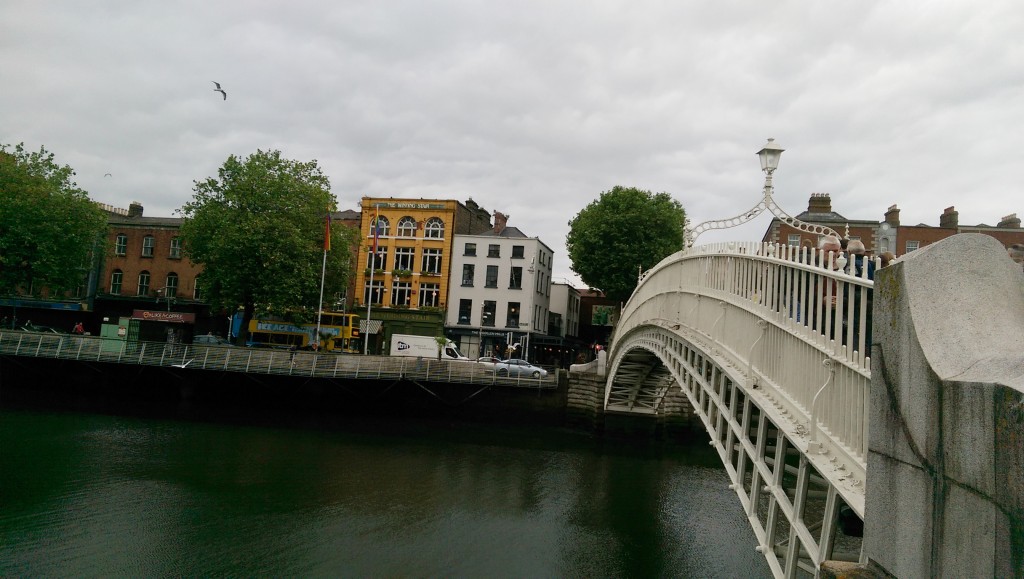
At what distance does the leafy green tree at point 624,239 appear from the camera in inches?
1710

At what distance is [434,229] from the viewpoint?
48281 millimetres

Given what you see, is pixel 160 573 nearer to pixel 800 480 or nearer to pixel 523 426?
pixel 800 480

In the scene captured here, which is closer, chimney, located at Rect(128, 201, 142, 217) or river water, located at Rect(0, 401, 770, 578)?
river water, located at Rect(0, 401, 770, 578)

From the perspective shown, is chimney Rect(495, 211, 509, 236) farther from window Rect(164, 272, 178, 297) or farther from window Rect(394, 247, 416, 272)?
window Rect(164, 272, 178, 297)

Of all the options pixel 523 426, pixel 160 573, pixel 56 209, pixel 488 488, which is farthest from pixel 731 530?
pixel 56 209

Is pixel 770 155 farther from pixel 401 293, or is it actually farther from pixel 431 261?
pixel 401 293

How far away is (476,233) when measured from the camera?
52531 millimetres

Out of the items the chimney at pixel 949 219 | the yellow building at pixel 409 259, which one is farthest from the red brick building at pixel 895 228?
the yellow building at pixel 409 259

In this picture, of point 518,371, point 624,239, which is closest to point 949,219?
point 624,239

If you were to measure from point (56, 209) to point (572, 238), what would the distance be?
3314cm

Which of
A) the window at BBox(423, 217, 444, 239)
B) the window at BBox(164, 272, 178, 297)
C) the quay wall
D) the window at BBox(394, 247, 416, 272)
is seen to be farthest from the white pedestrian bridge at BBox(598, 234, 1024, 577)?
the window at BBox(164, 272, 178, 297)

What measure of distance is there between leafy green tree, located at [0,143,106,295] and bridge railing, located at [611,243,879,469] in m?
40.3

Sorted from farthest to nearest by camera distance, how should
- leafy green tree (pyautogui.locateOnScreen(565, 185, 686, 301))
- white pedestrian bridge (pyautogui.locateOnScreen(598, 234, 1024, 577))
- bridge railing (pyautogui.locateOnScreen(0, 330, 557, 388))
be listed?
leafy green tree (pyautogui.locateOnScreen(565, 185, 686, 301)) < bridge railing (pyautogui.locateOnScreen(0, 330, 557, 388)) < white pedestrian bridge (pyautogui.locateOnScreen(598, 234, 1024, 577))

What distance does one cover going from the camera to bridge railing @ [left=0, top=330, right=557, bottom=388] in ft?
104
